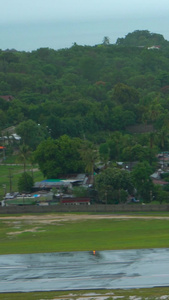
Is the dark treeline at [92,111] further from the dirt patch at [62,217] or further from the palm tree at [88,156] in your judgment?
the dirt patch at [62,217]

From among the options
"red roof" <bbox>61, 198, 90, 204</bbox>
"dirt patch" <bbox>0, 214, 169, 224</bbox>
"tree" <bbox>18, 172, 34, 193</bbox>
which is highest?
"tree" <bbox>18, 172, 34, 193</bbox>

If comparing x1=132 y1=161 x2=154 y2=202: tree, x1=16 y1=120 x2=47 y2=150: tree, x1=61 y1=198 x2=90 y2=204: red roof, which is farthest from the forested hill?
x1=132 y1=161 x2=154 y2=202: tree

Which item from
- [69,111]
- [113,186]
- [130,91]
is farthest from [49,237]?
[130,91]

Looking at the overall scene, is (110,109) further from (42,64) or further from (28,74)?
(42,64)

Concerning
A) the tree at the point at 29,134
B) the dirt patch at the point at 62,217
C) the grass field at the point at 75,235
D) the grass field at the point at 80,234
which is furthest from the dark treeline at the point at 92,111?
the grass field at the point at 80,234

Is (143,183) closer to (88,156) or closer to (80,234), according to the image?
(88,156)

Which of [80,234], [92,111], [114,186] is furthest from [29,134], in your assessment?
[80,234]

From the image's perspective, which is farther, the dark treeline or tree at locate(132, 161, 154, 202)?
the dark treeline

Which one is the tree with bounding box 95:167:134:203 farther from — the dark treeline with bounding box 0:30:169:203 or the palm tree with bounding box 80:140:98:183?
the palm tree with bounding box 80:140:98:183
